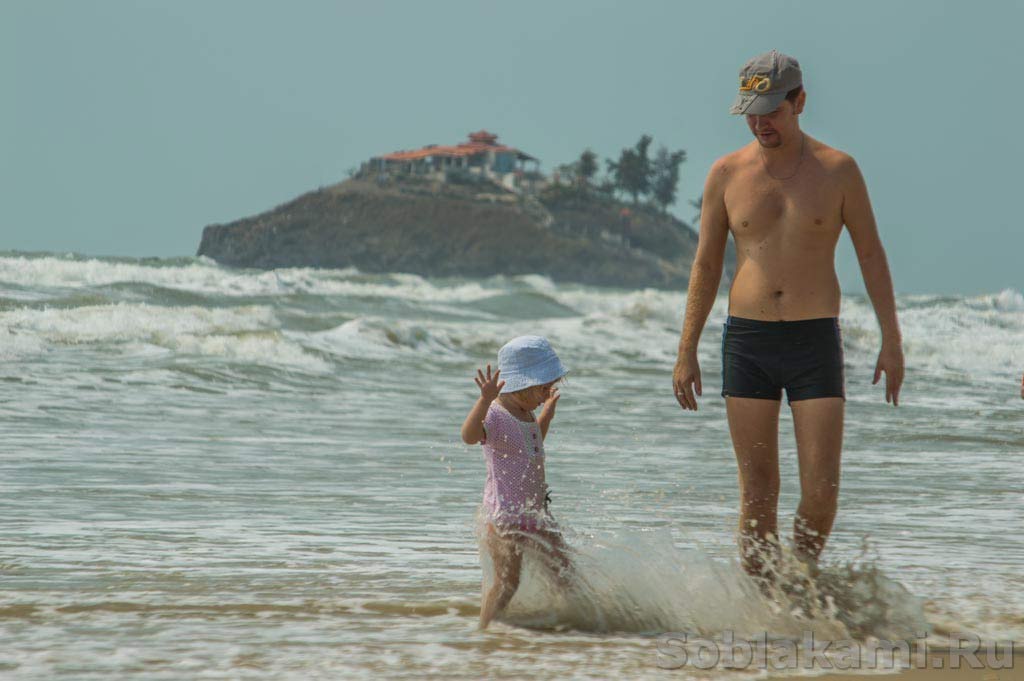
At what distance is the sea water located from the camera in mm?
4211

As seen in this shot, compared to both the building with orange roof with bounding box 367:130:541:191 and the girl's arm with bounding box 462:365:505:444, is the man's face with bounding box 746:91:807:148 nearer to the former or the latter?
the girl's arm with bounding box 462:365:505:444

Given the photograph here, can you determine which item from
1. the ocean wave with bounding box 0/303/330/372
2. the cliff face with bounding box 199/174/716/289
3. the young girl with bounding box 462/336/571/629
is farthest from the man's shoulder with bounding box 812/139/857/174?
the cliff face with bounding box 199/174/716/289

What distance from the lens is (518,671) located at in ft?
12.6

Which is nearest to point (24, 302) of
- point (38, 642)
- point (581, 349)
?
point (581, 349)

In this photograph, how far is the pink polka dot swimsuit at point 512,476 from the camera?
4371 mm

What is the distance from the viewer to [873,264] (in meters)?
4.46

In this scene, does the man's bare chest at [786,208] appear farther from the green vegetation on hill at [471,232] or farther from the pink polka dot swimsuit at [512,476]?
the green vegetation on hill at [471,232]

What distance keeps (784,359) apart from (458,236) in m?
153

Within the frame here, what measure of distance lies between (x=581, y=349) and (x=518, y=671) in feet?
64.4

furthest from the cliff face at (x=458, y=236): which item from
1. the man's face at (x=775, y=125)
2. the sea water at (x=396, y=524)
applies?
the man's face at (x=775, y=125)

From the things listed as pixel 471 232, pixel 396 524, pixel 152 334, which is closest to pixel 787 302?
pixel 396 524

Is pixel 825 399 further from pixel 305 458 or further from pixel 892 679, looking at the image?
pixel 305 458

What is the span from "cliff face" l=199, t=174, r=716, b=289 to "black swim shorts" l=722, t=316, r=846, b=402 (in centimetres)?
14553

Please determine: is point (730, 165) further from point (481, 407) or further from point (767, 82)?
point (481, 407)
